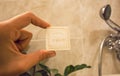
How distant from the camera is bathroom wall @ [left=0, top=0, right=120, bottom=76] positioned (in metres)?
1.11

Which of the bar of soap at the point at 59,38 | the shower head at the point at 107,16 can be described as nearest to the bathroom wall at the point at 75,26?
the shower head at the point at 107,16

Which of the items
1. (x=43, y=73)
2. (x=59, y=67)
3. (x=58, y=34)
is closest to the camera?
(x=58, y=34)

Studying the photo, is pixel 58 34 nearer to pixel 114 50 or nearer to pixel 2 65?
pixel 2 65

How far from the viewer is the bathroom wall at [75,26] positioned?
111cm

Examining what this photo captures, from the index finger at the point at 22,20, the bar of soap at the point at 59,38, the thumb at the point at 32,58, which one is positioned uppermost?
the index finger at the point at 22,20

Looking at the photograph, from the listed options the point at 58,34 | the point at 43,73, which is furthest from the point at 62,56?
the point at 58,34

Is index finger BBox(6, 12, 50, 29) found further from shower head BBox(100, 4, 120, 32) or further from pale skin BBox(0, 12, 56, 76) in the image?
shower head BBox(100, 4, 120, 32)

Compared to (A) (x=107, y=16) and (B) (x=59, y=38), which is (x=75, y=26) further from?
(B) (x=59, y=38)

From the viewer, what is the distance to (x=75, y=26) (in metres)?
1.15

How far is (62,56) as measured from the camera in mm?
1131

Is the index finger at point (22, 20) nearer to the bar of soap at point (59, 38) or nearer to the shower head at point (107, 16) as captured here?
the bar of soap at point (59, 38)

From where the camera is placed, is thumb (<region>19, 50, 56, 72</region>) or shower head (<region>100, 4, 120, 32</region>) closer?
thumb (<region>19, 50, 56, 72</region>)

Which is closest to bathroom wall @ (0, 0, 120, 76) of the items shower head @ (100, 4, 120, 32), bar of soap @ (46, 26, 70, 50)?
shower head @ (100, 4, 120, 32)

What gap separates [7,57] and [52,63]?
1.87ft
